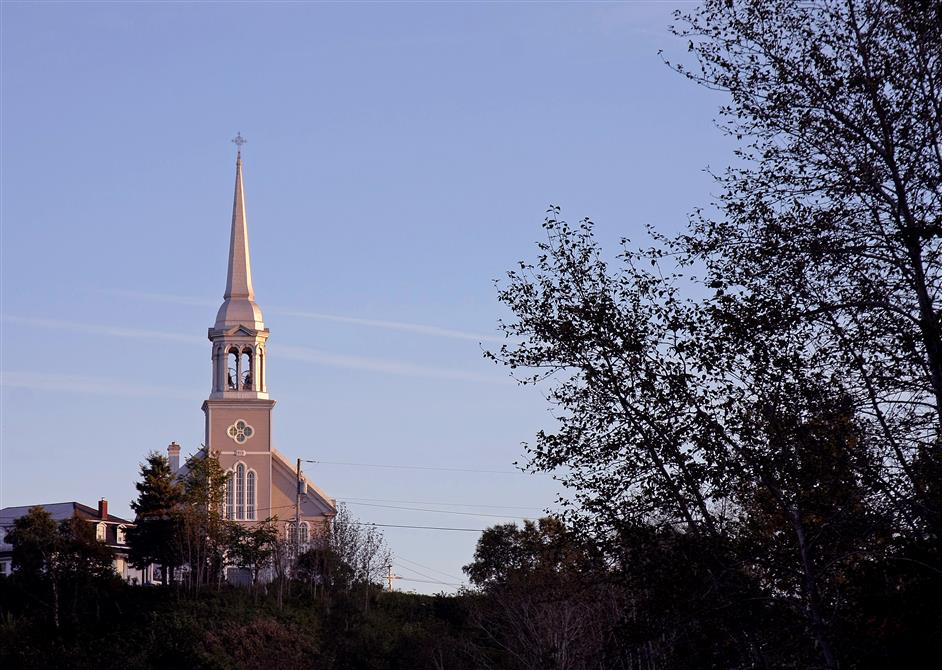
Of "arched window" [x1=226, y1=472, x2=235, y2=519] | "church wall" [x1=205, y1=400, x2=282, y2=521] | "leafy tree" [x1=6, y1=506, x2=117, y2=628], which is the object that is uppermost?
"church wall" [x1=205, y1=400, x2=282, y2=521]

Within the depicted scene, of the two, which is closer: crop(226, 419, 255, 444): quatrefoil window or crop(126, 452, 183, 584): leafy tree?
crop(126, 452, 183, 584): leafy tree

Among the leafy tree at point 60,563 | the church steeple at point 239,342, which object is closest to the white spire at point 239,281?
the church steeple at point 239,342

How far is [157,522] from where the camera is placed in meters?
75.8

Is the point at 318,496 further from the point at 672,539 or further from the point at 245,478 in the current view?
the point at 672,539

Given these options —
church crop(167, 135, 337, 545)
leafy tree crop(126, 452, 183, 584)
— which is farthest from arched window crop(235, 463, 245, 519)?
leafy tree crop(126, 452, 183, 584)

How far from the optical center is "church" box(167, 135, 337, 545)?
89625 mm

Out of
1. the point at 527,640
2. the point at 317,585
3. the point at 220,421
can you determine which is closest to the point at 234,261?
the point at 220,421

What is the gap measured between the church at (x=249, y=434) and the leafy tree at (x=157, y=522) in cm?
1051

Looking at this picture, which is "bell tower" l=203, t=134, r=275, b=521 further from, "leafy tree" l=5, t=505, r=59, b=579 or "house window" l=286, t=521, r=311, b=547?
"leafy tree" l=5, t=505, r=59, b=579

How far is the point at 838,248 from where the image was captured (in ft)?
63.7

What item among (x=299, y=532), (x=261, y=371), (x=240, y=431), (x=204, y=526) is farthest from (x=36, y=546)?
(x=261, y=371)

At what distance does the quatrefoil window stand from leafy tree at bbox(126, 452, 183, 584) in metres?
12.2

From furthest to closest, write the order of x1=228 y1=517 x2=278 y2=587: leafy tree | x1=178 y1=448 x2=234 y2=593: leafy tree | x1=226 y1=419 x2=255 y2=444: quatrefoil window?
1. x1=226 y1=419 x2=255 y2=444: quatrefoil window
2. x1=228 y1=517 x2=278 y2=587: leafy tree
3. x1=178 y1=448 x2=234 y2=593: leafy tree

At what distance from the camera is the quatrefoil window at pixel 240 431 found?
296 ft
